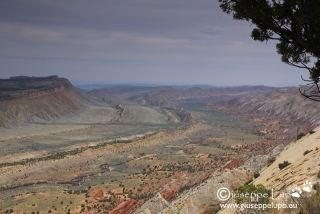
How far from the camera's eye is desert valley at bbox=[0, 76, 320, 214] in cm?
2244

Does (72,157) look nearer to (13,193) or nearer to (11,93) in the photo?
(13,193)

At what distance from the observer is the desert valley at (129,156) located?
2244 centimetres

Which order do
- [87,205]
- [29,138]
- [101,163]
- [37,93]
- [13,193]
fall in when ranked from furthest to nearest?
[37,93]
[29,138]
[101,163]
[13,193]
[87,205]

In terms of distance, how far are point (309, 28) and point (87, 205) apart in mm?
32407

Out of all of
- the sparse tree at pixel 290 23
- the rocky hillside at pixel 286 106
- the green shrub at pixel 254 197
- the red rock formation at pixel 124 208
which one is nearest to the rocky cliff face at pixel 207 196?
the green shrub at pixel 254 197

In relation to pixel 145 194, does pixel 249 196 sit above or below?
above

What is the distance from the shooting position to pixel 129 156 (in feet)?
230

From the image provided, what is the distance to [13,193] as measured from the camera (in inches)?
1697

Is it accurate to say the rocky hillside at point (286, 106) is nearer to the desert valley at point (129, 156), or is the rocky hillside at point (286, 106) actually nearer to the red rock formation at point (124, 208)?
the desert valley at point (129, 156)

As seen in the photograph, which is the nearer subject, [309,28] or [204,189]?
[309,28]

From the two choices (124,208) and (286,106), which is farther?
(286,106)

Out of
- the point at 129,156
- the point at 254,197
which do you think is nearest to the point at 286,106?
the point at 129,156

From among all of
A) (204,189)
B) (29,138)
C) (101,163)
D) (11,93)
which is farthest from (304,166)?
(11,93)

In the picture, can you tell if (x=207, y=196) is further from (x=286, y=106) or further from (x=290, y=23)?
(x=286, y=106)
